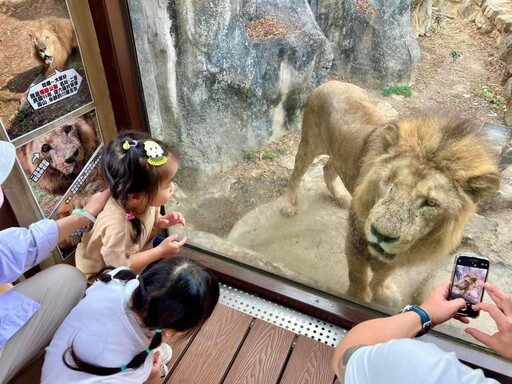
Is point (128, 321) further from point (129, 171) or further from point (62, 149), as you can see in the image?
point (62, 149)

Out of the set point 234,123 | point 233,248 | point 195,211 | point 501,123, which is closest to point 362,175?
point 501,123

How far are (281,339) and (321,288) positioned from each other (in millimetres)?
308

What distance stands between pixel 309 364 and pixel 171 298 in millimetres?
842

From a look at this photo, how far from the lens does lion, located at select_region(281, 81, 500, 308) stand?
1.26m

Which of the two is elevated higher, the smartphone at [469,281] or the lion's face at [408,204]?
the lion's face at [408,204]

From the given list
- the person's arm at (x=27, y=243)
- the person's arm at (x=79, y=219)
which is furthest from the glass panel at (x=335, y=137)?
the person's arm at (x=27, y=243)

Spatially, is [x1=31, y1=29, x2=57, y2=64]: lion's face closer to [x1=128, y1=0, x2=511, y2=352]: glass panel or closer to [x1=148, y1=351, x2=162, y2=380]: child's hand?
[x1=128, y1=0, x2=511, y2=352]: glass panel

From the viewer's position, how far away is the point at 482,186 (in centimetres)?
123

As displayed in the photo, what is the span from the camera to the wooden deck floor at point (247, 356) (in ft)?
5.17

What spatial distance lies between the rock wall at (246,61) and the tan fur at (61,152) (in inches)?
13.9

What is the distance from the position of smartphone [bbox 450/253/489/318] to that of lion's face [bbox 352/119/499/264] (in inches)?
5.5

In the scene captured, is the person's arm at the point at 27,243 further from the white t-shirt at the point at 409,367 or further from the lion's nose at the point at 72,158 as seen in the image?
the white t-shirt at the point at 409,367

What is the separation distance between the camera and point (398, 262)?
154cm

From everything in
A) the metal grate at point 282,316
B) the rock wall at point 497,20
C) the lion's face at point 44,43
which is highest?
the rock wall at point 497,20
